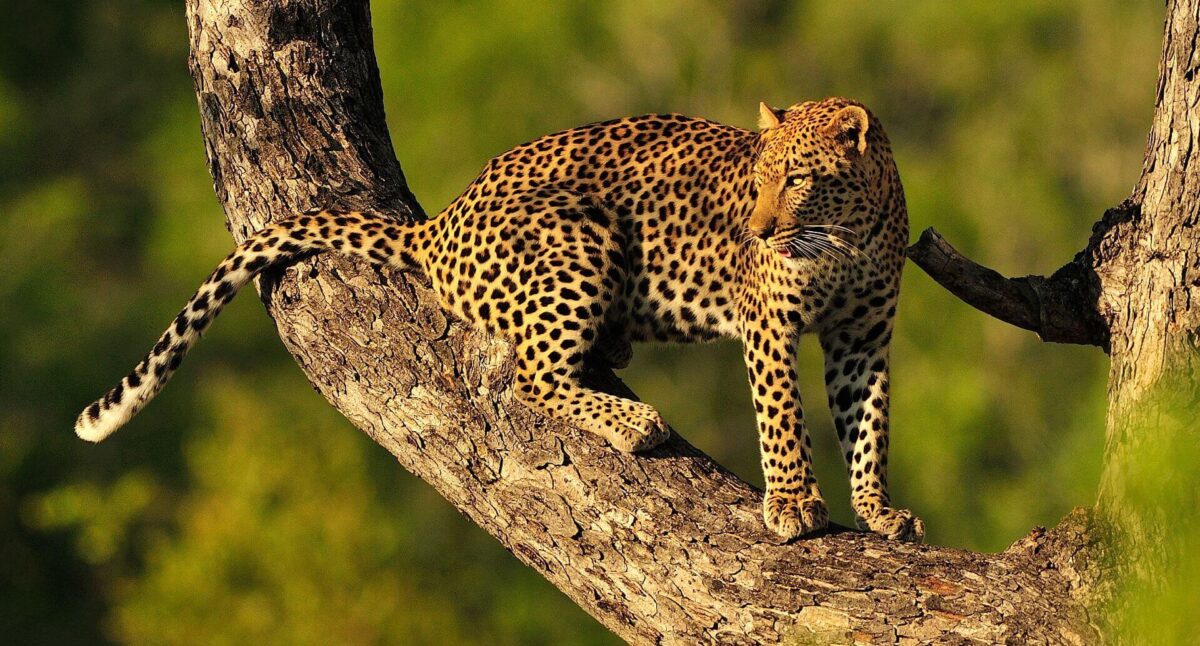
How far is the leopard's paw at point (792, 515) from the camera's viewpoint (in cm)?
620

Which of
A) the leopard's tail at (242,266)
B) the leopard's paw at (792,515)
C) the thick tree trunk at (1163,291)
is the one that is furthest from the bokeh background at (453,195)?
the thick tree trunk at (1163,291)

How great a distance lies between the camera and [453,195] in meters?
30.4

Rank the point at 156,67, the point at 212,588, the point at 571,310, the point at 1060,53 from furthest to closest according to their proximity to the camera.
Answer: the point at 156,67, the point at 1060,53, the point at 212,588, the point at 571,310

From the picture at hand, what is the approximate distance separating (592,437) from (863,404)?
1553 mm

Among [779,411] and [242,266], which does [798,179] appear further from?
[242,266]

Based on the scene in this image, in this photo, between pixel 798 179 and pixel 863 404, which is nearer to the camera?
pixel 798 179

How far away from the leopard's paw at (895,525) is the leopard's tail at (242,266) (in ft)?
7.03

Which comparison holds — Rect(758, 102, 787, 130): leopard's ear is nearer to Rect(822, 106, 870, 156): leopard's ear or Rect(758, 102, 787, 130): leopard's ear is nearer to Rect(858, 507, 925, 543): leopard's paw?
Rect(822, 106, 870, 156): leopard's ear

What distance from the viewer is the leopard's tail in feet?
23.0

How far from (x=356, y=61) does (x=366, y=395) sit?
1.76 meters

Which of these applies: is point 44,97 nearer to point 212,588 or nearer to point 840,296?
point 212,588

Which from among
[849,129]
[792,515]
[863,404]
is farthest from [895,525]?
[849,129]

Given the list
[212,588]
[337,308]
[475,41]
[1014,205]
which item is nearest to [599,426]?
[337,308]

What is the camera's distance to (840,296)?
7434 millimetres
